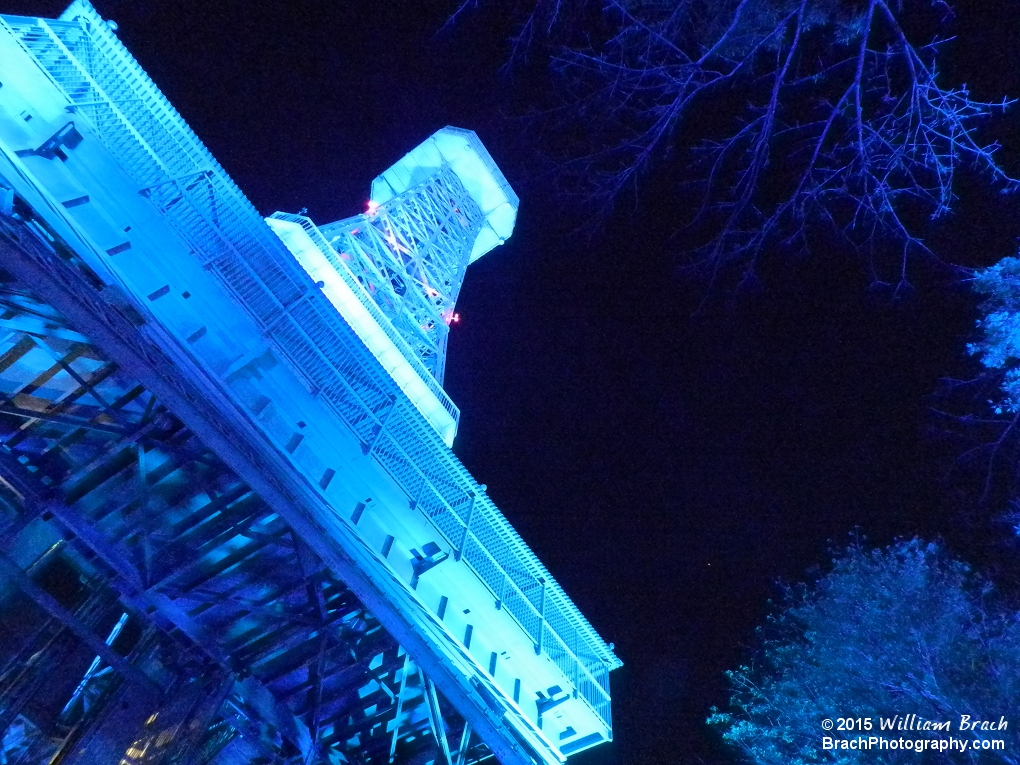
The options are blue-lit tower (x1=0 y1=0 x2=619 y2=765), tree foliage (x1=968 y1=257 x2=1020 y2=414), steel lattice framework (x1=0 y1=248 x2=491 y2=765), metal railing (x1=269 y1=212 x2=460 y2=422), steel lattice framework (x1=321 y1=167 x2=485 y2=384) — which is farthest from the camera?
steel lattice framework (x1=321 y1=167 x2=485 y2=384)

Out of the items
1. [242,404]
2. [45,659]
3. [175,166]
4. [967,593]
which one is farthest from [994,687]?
[175,166]

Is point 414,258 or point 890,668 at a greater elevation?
point 414,258

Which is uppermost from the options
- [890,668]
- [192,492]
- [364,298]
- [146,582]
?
[364,298]

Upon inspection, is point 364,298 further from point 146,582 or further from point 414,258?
point 146,582

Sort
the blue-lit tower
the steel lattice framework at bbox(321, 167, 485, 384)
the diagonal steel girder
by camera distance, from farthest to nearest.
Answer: the steel lattice framework at bbox(321, 167, 485, 384)
the blue-lit tower
the diagonal steel girder

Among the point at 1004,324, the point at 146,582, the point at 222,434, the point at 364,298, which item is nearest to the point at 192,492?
the point at 146,582

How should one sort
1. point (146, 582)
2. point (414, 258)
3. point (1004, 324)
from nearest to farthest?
point (146, 582)
point (1004, 324)
point (414, 258)

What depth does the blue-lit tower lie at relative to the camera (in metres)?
4.80

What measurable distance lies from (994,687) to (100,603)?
1402cm

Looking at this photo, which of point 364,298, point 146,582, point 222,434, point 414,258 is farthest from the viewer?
point 414,258

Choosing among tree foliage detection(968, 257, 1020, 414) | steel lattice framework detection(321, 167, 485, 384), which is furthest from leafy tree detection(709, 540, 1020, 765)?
steel lattice framework detection(321, 167, 485, 384)

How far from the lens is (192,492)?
18.5 ft

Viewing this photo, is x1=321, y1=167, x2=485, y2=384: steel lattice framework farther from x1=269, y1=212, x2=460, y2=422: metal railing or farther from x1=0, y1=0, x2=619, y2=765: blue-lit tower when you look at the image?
x1=0, y1=0, x2=619, y2=765: blue-lit tower

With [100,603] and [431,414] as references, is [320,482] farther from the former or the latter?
[431,414]
